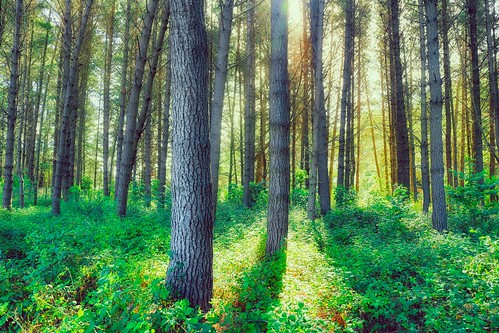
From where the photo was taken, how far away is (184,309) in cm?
292

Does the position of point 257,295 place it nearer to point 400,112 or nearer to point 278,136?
point 278,136

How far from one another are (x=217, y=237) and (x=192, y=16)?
463cm

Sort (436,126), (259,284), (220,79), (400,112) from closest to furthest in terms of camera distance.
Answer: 1. (259,284)
2. (436,126)
3. (220,79)
4. (400,112)

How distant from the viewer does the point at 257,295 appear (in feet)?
13.0

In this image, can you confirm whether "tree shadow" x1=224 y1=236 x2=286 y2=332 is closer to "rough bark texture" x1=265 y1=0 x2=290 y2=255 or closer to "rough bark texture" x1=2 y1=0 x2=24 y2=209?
"rough bark texture" x1=265 y1=0 x2=290 y2=255

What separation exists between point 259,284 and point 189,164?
192 cm

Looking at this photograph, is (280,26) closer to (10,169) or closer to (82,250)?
(82,250)

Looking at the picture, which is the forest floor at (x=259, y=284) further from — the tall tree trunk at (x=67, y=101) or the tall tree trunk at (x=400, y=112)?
the tall tree trunk at (x=400, y=112)

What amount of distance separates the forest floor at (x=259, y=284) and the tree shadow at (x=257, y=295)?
18 millimetres

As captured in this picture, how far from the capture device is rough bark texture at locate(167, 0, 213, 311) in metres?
3.75

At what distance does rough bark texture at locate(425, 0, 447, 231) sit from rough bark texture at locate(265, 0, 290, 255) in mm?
4095

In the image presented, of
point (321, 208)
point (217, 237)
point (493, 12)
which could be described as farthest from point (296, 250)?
point (493, 12)

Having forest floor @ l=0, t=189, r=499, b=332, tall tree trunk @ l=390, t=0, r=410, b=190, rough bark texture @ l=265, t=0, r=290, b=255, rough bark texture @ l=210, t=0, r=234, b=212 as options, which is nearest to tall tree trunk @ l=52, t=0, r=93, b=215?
forest floor @ l=0, t=189, r=499, b=332

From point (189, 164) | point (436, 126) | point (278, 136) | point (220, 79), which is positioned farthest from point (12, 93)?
point (436, 126)
